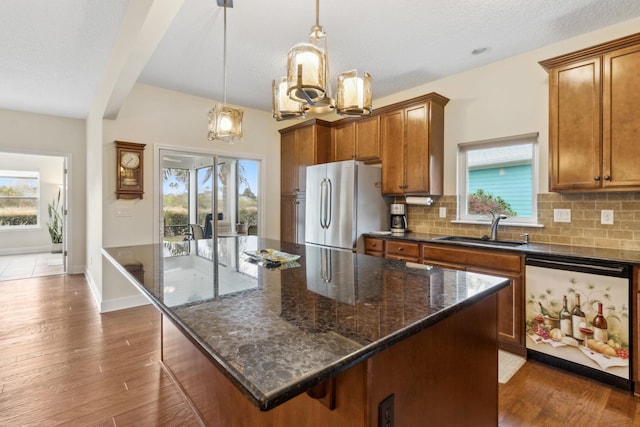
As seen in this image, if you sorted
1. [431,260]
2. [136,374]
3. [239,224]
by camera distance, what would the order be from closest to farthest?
[136,374], [431,260], [239,224]

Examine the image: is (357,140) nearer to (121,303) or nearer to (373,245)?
(373,245)

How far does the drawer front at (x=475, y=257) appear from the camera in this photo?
2539mm

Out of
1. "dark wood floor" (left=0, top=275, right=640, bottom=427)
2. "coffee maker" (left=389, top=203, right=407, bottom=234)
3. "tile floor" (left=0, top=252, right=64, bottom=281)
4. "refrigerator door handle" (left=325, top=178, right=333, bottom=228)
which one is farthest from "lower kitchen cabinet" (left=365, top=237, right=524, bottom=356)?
"tile floor" (left=0, top=252, right=64, bottom=281)

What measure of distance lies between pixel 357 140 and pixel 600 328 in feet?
9.69

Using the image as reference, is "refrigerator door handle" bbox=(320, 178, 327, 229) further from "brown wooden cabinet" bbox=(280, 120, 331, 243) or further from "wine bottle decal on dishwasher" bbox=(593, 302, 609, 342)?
"wine bottle decal on dishwasher" bbox=(593, 302, 609, 342)

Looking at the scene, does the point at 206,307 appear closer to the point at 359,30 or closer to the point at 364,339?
the point at 364,339

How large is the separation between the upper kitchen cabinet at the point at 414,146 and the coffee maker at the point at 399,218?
18cm

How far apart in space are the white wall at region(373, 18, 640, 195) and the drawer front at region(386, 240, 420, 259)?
33.1 inches

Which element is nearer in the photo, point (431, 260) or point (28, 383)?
point (28, 383)

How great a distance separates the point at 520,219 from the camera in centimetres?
309

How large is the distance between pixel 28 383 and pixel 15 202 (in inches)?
283

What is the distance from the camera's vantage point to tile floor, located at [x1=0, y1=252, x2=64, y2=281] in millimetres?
5358

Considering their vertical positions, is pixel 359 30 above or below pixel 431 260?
above

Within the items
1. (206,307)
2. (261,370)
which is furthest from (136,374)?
(261,370)
